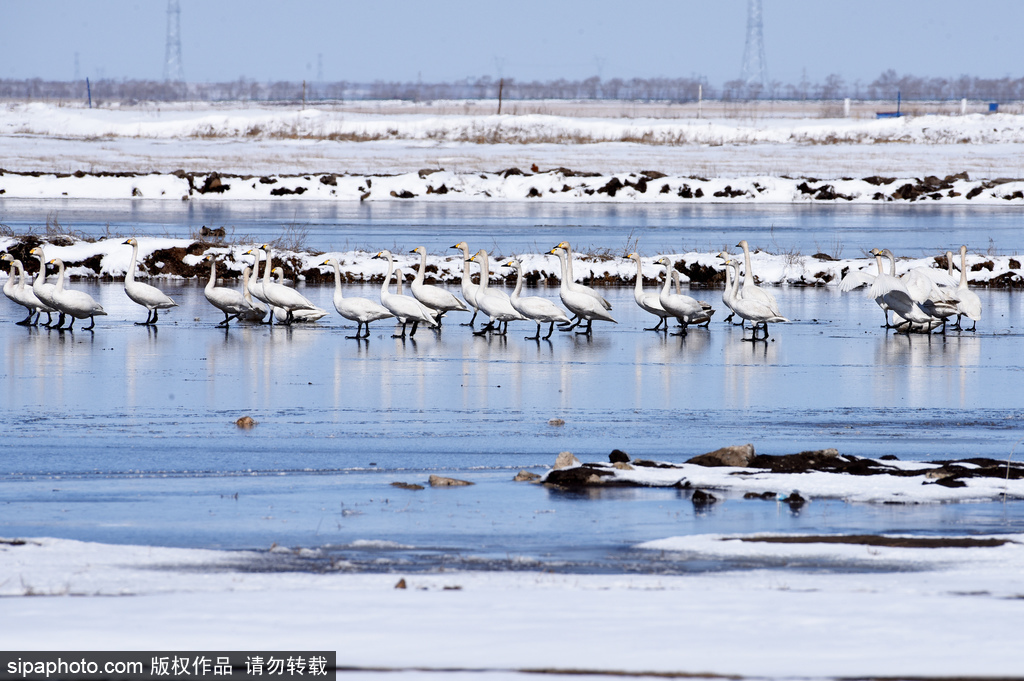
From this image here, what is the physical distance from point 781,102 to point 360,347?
121 metres

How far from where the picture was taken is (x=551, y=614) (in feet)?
17.3

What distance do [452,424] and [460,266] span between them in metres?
12.9

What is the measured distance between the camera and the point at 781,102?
5123 inches

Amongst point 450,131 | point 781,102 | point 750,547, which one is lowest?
point 750,547

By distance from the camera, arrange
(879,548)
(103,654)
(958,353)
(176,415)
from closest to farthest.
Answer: (103,654) < (879,548) < (176,415) < (958,353)

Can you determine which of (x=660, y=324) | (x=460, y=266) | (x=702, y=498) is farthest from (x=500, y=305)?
(x=702, y=498)

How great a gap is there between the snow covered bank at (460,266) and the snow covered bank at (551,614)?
53.7 feet

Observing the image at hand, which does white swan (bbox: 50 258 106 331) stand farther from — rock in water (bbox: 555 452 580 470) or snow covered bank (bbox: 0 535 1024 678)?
snow covered bank (bbox: 0 535 1024 678)

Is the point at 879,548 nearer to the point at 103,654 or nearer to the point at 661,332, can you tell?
the point at 103,654

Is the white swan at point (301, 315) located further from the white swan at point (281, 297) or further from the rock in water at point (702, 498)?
the rock in water at point (702, 498)

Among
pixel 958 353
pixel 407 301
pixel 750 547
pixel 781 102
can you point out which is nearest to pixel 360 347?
pixel 407 301

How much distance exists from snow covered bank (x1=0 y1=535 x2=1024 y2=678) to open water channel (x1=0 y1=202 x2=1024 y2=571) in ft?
1.73

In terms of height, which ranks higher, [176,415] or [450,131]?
[450,131]

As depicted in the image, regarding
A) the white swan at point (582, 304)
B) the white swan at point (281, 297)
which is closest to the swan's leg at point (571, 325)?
the white swan at point (582, 304)
